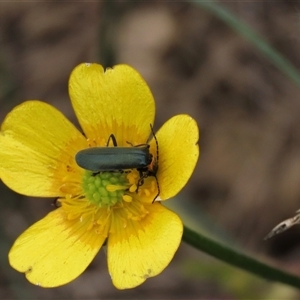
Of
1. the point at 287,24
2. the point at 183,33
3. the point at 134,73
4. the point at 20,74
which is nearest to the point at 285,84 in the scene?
the point at 287,24

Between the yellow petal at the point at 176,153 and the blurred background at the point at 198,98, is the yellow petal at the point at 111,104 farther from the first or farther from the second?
the blurred background at the point at 198,98

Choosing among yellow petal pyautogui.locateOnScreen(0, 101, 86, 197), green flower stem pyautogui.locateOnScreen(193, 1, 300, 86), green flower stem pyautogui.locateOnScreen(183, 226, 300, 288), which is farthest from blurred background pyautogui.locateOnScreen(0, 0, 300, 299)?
green flower stem pyautogui.locateOnScreen(183, 226, 300, 288)

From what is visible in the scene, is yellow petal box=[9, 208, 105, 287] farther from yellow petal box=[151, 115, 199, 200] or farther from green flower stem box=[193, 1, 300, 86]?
green flower stem box=[193, 1, 300, 86]

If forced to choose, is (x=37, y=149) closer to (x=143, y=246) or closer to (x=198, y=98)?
(x=143, y=246)

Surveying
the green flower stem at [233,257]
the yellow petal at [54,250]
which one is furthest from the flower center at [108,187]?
the green flower stem at [233,257]

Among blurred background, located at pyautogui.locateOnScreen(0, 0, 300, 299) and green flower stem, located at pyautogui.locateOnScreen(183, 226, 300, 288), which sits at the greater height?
green flower stem, located at pyautogui.locateOnScreen(183, 226, 300, 288)

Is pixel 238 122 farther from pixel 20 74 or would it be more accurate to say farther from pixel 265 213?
pixel 20 74

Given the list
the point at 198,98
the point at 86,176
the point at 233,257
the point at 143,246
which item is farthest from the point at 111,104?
the point at 198,98
